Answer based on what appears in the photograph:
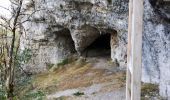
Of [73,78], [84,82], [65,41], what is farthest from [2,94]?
[65,41]

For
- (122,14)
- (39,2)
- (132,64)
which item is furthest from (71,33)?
(132,64)

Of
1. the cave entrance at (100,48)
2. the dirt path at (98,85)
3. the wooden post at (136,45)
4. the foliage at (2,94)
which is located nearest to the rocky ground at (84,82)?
the dirt path at (98,85)

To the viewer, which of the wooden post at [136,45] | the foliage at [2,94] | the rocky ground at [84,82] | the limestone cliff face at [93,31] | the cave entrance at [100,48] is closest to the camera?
the wooden post at [136,45]

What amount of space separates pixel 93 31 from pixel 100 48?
1.90 m

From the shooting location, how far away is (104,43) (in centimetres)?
1836

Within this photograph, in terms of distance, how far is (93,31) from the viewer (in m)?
16.3

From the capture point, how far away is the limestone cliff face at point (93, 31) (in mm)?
10820

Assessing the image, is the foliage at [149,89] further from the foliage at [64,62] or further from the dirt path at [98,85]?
the foliage at [64,62]

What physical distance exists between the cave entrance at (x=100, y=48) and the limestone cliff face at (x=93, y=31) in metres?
0.39

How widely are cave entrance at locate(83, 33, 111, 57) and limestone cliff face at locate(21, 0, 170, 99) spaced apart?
1.27 feet

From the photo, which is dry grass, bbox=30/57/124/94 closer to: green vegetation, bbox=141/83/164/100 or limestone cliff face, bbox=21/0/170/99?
limestone cliff face, bbox=21/0/170/99

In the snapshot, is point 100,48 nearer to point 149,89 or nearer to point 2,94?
point 149,89

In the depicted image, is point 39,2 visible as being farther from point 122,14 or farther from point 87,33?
point 122,14

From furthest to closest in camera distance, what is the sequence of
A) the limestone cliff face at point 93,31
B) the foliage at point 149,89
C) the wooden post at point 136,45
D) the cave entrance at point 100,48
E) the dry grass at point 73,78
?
the cave entrance at point 100,48, the dry grass at point 73,78, the foliage at point 149,89, the limestone cliff face at point 93,31, the wooden post at point 136,45
